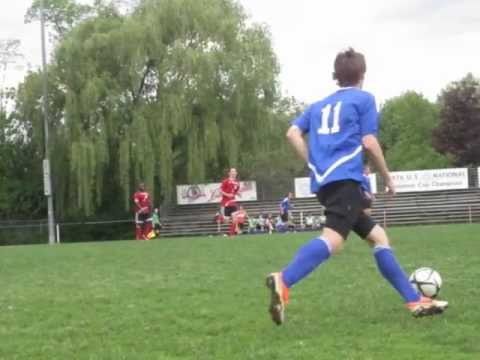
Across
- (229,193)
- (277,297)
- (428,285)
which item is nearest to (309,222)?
(229,193)

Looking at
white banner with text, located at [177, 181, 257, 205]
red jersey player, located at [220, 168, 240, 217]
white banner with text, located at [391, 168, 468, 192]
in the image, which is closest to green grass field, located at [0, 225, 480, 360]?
red jersey player, located at [220, 168, 240, 217]

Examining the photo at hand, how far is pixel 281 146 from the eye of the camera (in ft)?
133

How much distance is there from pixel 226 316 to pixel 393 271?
1.40 meters

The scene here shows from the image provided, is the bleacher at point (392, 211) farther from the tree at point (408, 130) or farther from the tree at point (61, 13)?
the tree at point (408, 130)

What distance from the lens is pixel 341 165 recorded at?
17.3 ft

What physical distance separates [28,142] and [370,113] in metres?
37.9

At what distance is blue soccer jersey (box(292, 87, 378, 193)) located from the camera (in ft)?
17.4

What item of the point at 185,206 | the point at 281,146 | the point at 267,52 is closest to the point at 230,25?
the point at 267,52

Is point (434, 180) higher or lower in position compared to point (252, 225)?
higher

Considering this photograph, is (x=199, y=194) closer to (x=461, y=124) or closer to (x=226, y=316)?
(x=461, y=124)

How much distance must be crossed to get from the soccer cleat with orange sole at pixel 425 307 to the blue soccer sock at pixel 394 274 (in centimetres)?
4

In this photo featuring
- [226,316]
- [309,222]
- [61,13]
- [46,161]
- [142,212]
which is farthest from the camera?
[61,13]

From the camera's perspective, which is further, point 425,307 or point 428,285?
point 428,285

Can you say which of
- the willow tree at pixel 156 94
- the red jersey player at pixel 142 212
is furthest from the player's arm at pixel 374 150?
the willow tree at pixel 156 94
